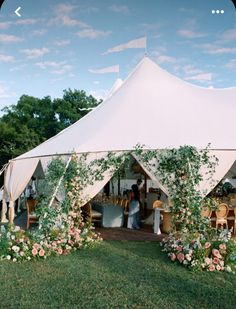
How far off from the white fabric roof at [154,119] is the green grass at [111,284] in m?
2.69

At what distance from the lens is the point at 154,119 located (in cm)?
936

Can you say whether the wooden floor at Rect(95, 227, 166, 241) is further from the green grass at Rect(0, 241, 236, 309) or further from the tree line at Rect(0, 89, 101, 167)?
the tree line at Rect(0, 89, 101, 167)

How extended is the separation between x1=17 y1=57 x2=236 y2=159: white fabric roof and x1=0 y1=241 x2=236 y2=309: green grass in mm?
2690

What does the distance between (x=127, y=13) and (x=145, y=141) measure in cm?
545

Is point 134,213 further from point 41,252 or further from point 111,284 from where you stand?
point 111,284

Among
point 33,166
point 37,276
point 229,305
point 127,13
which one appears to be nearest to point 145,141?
point 33,166

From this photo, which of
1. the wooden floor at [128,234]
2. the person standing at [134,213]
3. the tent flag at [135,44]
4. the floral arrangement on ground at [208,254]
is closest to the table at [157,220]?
the wooden floor at [128,234]

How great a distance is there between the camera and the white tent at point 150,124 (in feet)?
28.5

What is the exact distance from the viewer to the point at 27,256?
6539 millimetres

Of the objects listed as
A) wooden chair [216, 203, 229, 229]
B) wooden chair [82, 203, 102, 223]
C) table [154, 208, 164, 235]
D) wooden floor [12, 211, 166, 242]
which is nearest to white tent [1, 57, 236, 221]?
wooden chair [216, 203, 229, 229]

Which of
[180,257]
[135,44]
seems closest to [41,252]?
[180,257]

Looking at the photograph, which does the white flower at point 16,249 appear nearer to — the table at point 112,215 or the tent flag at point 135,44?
the table at point 112,215

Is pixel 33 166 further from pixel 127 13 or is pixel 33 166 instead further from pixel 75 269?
pixel 127 13

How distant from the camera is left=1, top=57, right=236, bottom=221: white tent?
8680 millimetres
